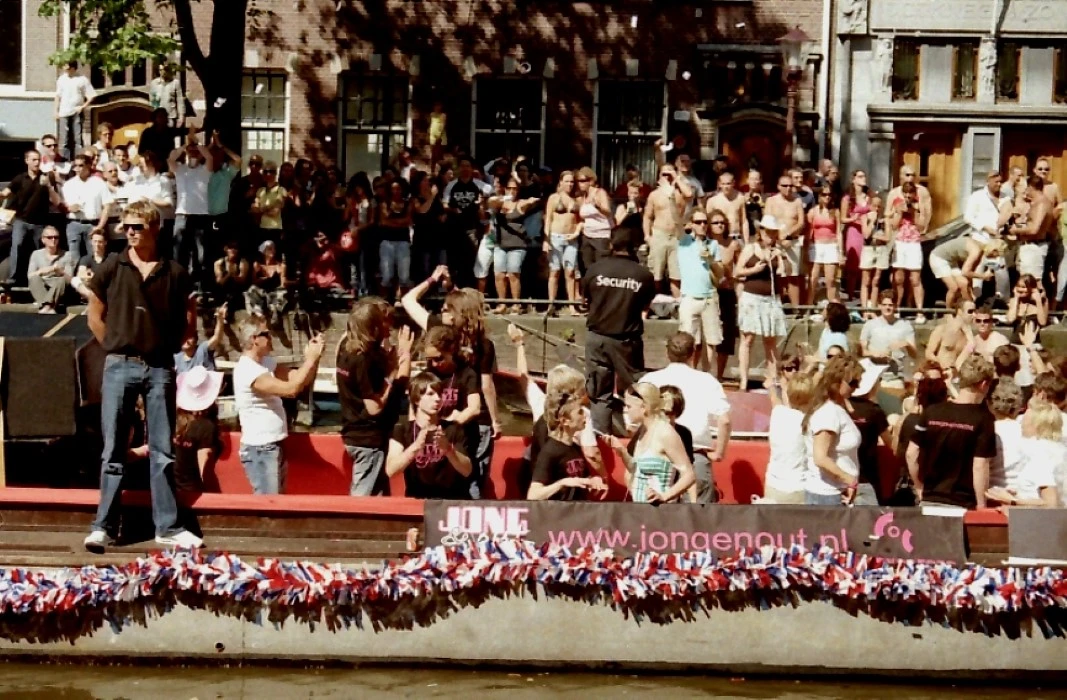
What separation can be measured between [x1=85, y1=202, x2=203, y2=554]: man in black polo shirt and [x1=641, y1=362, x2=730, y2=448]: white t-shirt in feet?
9.43

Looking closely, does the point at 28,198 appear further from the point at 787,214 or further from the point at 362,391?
the point at 362,391

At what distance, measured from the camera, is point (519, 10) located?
83.0 ft

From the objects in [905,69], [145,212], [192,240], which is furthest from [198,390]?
[905,69]

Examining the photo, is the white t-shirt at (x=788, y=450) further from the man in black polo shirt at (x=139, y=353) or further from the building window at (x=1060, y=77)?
the building window at (x=1060, y=77)

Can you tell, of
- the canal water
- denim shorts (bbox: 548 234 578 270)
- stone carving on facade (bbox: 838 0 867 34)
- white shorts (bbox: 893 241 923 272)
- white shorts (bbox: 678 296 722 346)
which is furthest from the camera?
stone carving on facade (bbox: 838 0 867 34)

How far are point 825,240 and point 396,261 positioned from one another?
14.8 ft

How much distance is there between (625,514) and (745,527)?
26.2 inches

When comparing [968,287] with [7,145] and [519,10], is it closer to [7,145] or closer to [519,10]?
[519,10]

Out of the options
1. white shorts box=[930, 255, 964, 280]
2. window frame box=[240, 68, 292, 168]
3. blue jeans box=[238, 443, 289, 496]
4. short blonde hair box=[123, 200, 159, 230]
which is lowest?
blue jeans box=[238, 443, 289, 496]

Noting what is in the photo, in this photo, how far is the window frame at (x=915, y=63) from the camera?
25.2 metres

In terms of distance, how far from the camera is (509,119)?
25.5m

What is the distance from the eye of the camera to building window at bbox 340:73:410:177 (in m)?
25.6

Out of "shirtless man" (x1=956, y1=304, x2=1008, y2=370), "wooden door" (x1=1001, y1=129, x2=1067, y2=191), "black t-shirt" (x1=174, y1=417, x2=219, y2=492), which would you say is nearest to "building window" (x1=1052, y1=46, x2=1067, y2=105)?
"wooden door" (x1=1001, y1=129, x2=1067, y2=191)

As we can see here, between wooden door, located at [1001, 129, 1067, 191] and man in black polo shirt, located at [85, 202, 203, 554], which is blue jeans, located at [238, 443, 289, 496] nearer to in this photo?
man in black polo shirt, located at [85, 202, 203, 554]
